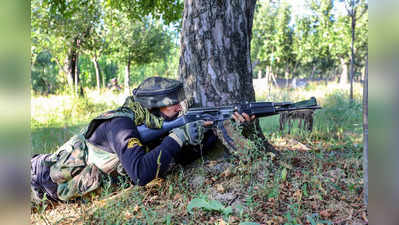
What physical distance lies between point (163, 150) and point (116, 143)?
47cm

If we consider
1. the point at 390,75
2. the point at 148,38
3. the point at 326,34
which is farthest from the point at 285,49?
the point at 390,75

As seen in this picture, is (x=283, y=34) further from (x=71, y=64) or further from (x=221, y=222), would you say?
(x=221, y=222)

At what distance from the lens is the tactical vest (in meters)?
2.99

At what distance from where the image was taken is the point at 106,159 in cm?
298

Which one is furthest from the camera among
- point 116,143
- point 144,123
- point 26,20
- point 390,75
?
point 144,123

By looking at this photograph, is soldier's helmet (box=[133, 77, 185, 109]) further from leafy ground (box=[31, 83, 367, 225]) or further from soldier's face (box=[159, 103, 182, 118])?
leafy ground (box=[31, 83, 367, 225])

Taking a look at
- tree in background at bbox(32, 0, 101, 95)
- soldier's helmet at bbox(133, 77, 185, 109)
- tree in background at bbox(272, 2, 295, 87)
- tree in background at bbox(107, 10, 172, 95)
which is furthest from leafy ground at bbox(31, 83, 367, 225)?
tree in background at bbox(272, 2, 295, 87)

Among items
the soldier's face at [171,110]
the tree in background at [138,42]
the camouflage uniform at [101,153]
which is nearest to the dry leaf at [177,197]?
the camouflage uniform at [101,153]

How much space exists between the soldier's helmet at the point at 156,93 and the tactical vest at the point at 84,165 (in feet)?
Result: 0.48

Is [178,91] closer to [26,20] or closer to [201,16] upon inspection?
[201,16]

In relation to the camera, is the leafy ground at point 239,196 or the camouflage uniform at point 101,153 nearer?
the leafy ground at point 239,196

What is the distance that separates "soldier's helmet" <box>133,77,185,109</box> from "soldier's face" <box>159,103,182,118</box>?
109mm

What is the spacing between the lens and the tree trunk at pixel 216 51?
347 cm

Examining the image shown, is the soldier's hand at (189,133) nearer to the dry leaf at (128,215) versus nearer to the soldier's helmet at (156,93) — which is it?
the soldier's helmet at (156,93)
